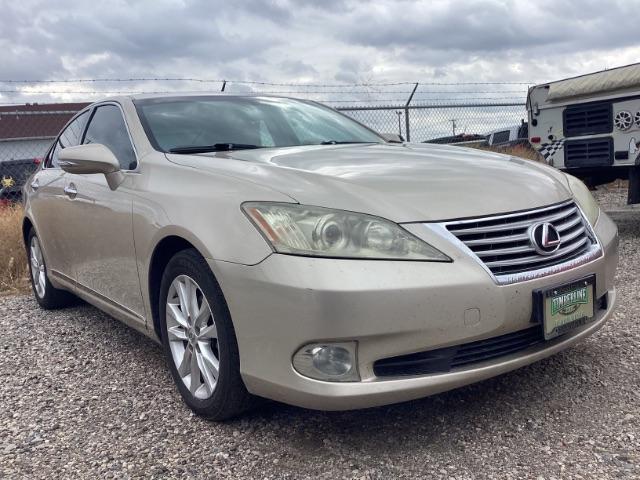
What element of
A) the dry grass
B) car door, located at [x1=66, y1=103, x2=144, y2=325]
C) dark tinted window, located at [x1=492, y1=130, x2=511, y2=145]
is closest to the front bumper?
car door, located at [x1=66, y1=103, x2=144, y2=325]

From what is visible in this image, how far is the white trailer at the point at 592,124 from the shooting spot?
6.43 m

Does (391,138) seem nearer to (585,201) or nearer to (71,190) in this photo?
(585,201)

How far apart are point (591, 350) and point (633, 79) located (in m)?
4.00

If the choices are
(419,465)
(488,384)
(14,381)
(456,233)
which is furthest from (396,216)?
(14,381)

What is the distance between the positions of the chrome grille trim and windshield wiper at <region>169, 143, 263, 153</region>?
4.44 ft

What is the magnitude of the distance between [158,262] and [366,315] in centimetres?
118

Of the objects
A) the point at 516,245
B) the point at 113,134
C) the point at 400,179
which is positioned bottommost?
the point at 516,245

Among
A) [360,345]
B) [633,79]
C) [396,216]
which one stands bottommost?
[360,345]

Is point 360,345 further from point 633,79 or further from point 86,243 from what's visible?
point 633,79

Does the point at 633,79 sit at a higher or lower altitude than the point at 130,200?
higher

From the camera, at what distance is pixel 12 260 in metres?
6.23

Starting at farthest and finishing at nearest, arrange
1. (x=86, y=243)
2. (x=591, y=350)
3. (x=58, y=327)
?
(x=58, y=327), (x=86, y=243), (x=591, y=350)

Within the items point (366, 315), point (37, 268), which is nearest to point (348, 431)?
point (366, 315)

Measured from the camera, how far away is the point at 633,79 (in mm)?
6336
